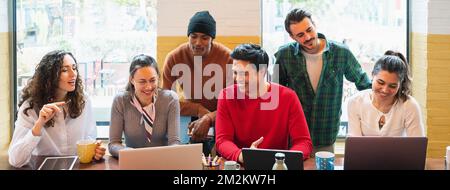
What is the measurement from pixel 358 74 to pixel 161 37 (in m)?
1.51

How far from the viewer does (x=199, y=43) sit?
3145 millimetres

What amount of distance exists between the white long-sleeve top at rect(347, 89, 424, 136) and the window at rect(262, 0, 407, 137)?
51.9 inches

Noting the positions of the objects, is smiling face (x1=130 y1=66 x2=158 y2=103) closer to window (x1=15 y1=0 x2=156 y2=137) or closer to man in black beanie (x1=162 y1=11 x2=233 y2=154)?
man in black beanie (x1=162 y1=11 x2=233 y2=154)

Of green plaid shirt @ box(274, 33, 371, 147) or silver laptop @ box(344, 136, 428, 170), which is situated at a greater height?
green plaid shirt @ box(274, 33, 371, 147)

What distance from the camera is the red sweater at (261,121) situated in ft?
8.48

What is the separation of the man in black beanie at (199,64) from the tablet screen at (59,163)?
90cm

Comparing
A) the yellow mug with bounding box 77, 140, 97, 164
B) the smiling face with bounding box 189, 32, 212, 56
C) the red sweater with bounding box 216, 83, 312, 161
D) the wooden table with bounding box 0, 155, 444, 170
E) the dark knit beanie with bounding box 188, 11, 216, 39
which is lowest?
the wooden table with bounding box 0, 155, 444, 170

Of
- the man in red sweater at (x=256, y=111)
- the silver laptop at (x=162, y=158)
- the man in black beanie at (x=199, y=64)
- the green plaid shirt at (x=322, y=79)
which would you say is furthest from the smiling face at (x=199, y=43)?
the silver laptop at (x=162, y=158)

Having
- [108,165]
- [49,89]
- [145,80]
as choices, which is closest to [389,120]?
[145,80]

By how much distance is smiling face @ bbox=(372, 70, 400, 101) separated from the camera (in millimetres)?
2586

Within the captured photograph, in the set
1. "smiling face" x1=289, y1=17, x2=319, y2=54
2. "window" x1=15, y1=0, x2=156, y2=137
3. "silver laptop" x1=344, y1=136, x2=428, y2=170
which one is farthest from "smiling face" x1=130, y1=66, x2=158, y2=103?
"window" x1=15, y1=0, x2=156, y2=137

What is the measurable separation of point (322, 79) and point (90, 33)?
2.09 metres
